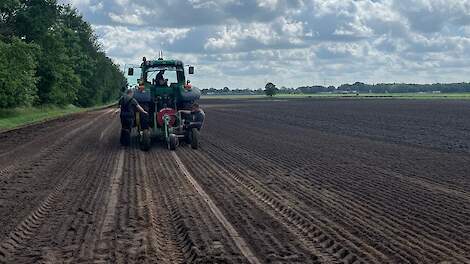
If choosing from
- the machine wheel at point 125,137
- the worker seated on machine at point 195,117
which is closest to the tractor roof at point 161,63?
the worker seated on machine at point 195,117

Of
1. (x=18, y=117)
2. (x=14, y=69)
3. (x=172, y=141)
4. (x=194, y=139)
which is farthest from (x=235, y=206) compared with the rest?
(x=18, y=117)

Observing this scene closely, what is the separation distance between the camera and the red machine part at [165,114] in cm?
1986

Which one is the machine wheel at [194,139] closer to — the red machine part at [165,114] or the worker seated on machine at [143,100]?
the red machine part at [165,114]

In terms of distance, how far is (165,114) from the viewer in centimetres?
1988

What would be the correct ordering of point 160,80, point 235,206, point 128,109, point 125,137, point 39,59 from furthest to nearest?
point 39,59
point 160,80
point 125,137
point 128,109
point 235,206

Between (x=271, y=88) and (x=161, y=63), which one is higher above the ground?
(x=161, y=63)

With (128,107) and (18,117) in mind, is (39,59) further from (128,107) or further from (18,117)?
(128,107)

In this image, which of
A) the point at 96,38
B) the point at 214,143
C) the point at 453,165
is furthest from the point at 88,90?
the point at 453,165

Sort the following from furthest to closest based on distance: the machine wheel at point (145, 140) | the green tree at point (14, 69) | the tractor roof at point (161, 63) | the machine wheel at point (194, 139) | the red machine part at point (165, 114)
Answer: the green tree at point (14, 69) → the tractor roof at point (161, 63) → the red machine part at point (165, 114) → the machine wheel at point (194, 139) → the machine wheel at point (145, 140)

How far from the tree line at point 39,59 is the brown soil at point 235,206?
7.63 m

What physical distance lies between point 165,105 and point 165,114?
1024 mm

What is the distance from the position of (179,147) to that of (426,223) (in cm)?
1215

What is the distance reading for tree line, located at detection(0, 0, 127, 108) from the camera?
37.5 m

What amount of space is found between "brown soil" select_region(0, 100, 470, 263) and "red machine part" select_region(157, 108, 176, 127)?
966 millimetres
